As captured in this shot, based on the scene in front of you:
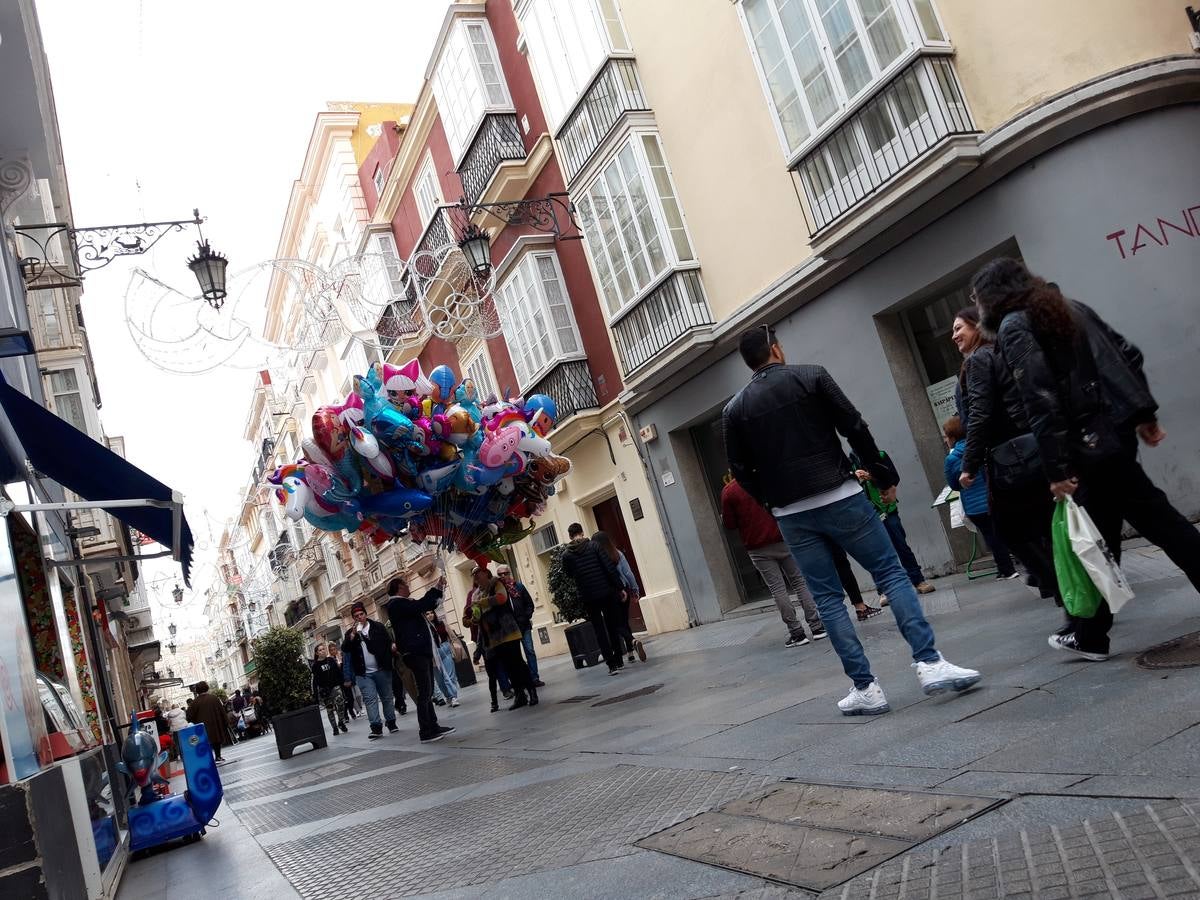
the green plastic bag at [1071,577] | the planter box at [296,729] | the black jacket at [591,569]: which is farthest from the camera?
the planter box at [296,729]

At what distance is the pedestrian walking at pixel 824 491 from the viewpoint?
525 centimetres

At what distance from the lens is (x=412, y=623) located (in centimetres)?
1194

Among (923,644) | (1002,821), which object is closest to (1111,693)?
(923,644)

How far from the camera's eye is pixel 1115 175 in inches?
379

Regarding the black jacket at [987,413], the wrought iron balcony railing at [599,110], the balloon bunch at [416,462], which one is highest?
the wrought iron balcony railing at [599,110]

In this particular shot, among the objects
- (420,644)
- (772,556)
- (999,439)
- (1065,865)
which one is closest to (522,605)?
(420,644)

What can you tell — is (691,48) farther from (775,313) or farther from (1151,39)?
(1151,39)

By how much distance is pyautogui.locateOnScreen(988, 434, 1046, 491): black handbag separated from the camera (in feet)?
16.5

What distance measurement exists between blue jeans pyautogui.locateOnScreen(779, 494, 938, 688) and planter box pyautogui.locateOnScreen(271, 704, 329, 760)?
12.5 m

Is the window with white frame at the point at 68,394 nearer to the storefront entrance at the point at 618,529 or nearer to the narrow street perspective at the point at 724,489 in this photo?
the narrow street perspective at the point at 724,489

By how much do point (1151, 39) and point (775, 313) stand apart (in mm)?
5568

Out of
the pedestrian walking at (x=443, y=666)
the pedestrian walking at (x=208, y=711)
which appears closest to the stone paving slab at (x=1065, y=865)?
the pedestrian walking at (x=443, y=666)

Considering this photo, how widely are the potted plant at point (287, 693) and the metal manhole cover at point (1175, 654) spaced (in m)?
13.9

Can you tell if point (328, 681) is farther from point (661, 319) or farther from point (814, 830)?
point (814, 830)
